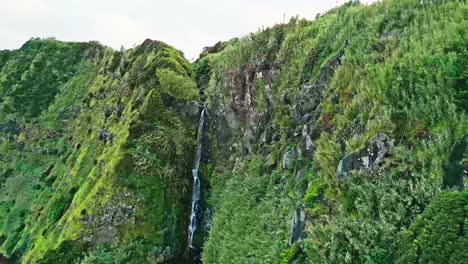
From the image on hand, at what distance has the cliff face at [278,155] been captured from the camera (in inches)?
693

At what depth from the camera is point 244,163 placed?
34625 millimetres

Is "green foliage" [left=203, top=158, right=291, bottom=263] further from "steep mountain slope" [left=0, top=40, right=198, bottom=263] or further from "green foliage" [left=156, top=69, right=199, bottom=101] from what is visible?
"green foliage" [left=156, top=69, right=199, bottom=101]

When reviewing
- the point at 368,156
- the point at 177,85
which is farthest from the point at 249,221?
the point at 177,85

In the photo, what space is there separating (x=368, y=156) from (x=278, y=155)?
1028 cm

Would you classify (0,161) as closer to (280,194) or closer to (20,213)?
(20,213)

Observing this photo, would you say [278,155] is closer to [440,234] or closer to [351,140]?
[351,140]

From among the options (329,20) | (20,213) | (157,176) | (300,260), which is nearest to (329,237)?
(300,260)

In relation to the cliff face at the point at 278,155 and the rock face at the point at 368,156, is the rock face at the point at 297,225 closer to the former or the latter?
the cliff face at the point at 278,155

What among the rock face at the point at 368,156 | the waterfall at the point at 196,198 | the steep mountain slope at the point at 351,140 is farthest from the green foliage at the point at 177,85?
the rock face at the point at 368,156

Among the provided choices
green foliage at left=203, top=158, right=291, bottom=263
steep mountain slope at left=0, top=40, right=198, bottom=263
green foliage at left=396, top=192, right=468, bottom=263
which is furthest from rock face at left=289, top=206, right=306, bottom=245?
steep mountain slope at left=0, top=40, right=198, bottom=263

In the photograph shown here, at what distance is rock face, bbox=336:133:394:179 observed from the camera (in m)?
19.6

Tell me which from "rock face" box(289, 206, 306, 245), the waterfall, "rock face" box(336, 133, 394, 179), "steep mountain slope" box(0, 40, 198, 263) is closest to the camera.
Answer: "rock face" box(336, 133, 394, 179)

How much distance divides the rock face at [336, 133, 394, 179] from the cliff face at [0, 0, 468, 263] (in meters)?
0.07

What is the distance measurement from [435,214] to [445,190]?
4.03 feet
